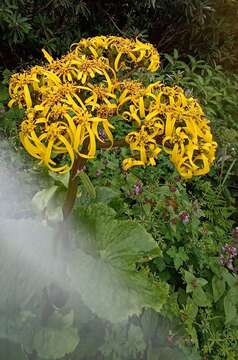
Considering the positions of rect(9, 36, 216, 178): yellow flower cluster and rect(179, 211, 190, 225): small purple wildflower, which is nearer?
rect(9, 36, 216, 178): yellow flower cluster

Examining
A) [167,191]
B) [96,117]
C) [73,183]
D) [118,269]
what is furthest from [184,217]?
[96,117]

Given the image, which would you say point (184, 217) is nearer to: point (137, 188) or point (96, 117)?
point (137, 188)

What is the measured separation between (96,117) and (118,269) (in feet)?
1.74

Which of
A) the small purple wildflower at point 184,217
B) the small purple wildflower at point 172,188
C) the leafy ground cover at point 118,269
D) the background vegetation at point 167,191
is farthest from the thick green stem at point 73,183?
the small purple wildflower at point 172,188

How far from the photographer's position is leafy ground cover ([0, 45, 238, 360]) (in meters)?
1.59

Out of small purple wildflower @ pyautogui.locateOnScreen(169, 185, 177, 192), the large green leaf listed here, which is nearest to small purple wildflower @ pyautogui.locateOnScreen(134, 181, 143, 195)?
small purple wildflower @ pyautogui.locateOnScreen(169, 185, 177, 192)

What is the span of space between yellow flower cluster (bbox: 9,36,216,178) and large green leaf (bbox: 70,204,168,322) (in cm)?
31

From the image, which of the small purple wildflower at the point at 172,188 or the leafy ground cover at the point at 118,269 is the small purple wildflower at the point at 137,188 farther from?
the small purple wildflower at the point at 172,188

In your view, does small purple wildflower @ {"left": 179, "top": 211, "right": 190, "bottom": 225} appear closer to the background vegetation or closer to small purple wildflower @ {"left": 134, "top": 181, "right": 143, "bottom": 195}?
the background vegetation

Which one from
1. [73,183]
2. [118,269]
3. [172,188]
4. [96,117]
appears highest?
[96,117]

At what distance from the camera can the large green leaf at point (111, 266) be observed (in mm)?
1537

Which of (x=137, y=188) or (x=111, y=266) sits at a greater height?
(x=111, y=266)

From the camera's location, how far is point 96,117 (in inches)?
49.4

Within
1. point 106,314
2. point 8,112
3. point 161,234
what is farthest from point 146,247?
point 8,112
